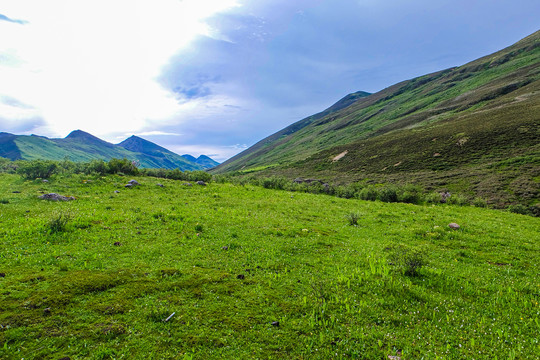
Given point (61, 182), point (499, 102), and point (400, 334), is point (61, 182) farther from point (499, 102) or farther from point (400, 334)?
point (499, 102)

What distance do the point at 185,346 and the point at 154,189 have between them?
27.2m

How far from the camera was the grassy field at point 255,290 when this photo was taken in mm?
6492

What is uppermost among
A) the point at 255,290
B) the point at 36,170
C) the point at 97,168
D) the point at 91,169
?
the point at 97,168

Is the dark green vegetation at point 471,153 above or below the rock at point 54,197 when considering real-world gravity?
above

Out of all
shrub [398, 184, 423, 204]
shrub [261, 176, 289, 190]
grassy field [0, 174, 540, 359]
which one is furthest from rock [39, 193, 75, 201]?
shrub [398, 184, 423, 204]

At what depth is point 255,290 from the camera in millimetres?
9234

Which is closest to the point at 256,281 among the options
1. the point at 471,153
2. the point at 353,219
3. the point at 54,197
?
the point at 353,219

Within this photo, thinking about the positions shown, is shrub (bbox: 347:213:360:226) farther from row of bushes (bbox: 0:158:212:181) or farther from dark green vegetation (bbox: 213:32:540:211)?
dark green vegetation (bbox: 213:32:540:211)

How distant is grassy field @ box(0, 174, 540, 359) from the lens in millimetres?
6492

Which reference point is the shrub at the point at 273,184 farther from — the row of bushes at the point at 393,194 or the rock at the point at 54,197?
the rock at the point at 54,197

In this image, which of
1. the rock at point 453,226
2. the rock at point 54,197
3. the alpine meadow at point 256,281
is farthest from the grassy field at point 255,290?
the rock at point 54,197

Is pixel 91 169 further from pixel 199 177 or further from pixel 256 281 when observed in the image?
pixel 256 281

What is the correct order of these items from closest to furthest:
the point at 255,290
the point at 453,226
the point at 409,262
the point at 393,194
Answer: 1. the point at 255,290
2. the point at 409,262
3. the point at 453,226
4. the point at 393,194

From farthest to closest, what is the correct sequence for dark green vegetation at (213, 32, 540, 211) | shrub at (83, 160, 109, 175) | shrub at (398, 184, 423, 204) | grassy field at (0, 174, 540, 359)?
dark green vegetation at (213, 32, 540, 211)
shrub at (83, 160, 109, 175)
shrub at (398, 184, 423, 204)
grassy field at (0, 174, 540, 359)
